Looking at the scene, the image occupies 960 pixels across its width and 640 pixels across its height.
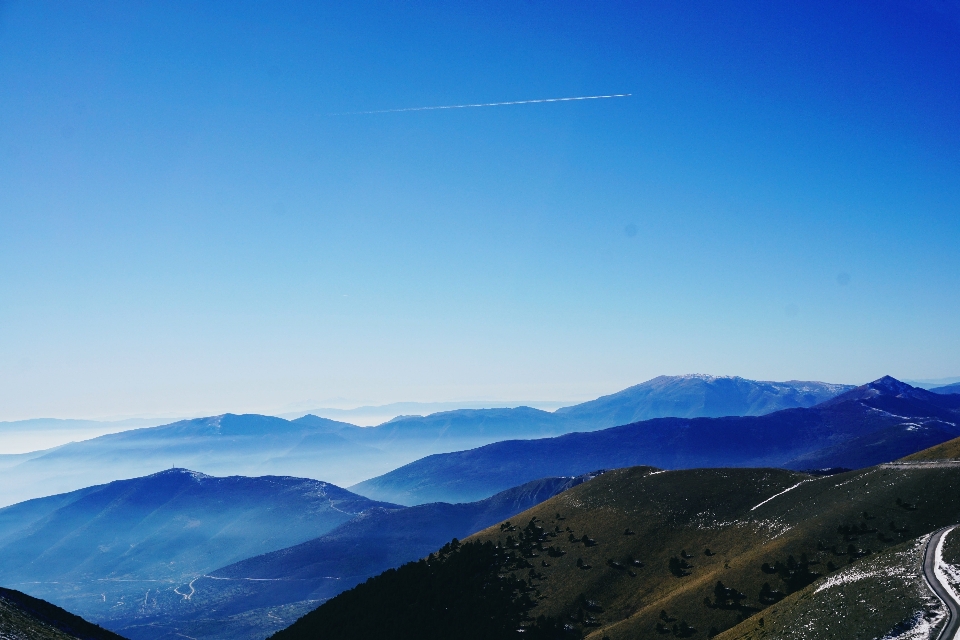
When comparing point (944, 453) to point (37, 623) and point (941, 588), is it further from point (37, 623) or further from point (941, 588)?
point (37, 623)

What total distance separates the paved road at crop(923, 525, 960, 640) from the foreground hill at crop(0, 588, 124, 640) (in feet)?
241

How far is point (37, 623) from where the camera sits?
67.5 metres

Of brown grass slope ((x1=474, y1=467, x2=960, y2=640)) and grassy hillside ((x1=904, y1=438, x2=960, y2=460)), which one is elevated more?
grassy hillside ((x1=904, y1=438, x2=960, y2=460))

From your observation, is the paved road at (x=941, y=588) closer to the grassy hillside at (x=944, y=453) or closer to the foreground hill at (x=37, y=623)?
the grassy hillside at (x=944, y=453)

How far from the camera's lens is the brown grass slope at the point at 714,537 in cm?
7075

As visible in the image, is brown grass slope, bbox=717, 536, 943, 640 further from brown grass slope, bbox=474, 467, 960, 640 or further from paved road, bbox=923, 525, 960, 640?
brown grass slope, bbox=474, 467, 960, 640

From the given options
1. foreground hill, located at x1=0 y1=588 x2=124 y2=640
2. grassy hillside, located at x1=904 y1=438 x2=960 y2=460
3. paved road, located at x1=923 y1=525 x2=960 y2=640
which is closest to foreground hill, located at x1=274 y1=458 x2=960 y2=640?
paved road, located at x1=923 y1=525 x2=960 y2=640

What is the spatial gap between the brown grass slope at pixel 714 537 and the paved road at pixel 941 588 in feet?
13.4

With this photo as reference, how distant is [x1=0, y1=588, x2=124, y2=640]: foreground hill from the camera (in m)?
56.9

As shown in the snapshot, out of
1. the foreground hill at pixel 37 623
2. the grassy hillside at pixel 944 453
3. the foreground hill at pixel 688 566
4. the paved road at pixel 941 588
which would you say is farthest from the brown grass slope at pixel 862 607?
the foreground hill at pixel 37 623

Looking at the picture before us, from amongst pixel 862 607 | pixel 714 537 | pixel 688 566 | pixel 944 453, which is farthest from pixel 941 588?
pixel 944 453

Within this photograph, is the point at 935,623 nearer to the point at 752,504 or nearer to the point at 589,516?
the point at 752,504

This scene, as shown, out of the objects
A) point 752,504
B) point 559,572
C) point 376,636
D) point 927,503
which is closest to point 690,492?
point 752,504

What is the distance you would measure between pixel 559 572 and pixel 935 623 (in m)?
60.3
